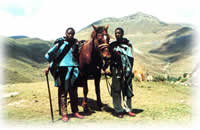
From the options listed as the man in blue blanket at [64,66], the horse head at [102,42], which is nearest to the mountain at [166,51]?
the horse head at [102,42]

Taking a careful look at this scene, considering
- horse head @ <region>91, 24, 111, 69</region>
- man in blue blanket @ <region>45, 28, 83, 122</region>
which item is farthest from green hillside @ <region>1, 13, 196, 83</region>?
man in blue blanket @ <region>45, 28, 83, 122</region>

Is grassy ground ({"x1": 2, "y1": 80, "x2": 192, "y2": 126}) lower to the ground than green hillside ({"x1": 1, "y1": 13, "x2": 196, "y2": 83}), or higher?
lower

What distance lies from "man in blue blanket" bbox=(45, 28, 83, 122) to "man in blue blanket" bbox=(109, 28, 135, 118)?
1209 millimetres

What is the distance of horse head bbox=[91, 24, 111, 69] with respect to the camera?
4.98m

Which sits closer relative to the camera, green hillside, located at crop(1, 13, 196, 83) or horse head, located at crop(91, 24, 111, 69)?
horse head, located at crop(91, 24, 111, 69)

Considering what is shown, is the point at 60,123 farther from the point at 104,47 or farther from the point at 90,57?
the point at 104,47

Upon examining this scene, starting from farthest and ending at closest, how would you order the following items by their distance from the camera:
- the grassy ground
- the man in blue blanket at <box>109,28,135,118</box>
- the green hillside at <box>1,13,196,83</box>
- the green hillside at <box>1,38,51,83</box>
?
the green hillside at <box>1,13,196,83</box> < the green hillside at <box>1,38,51,83</box> < the man in blue blanket at <box>109,28,135,118</box> < the grassy ground

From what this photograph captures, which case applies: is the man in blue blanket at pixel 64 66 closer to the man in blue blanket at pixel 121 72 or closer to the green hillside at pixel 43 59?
the man in blue blanket at pixel 121 72

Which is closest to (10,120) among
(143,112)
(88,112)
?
(88,112)

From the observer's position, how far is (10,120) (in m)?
5.78

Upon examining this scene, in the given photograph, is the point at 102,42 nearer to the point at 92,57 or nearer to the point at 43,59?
the point at 92,57

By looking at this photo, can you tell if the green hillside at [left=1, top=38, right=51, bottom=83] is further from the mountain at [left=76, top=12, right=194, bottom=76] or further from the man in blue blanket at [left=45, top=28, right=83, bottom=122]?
the man in blue blanket at [left=45, top=28, right=83, bottom=122]

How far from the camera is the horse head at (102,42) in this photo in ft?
16.4

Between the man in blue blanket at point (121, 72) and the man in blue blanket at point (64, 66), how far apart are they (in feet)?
3.97
